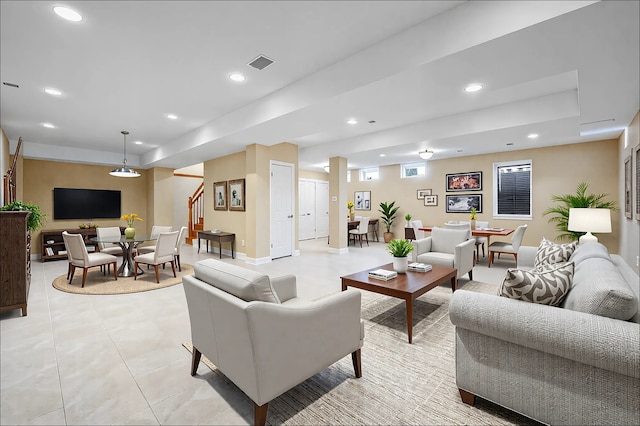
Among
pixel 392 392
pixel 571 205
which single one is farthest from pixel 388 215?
pixel 392 392

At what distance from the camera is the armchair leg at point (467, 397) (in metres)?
1.80

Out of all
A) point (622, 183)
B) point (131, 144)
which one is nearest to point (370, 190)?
point (622, 183)

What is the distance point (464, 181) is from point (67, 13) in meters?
8.14

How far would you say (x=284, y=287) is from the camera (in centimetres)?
247

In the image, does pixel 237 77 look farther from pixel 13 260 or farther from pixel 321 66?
pixel 13 260

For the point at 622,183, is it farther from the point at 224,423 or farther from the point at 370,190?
the point at 224,423

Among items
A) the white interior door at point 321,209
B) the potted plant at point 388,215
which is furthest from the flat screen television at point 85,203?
the potted plant at point 388,215

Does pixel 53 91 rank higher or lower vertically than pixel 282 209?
higher

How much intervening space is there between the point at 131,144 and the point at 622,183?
10183 millimetres

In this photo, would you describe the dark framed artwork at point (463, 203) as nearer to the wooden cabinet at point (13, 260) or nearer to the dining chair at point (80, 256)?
the dining chair at point (80, 256)

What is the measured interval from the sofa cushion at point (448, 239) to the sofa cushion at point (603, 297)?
3051 millimetres

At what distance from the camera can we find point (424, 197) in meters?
8.81

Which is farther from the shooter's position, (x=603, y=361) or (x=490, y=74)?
(x=490, y=74)

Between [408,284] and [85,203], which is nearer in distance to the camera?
[408,284]
